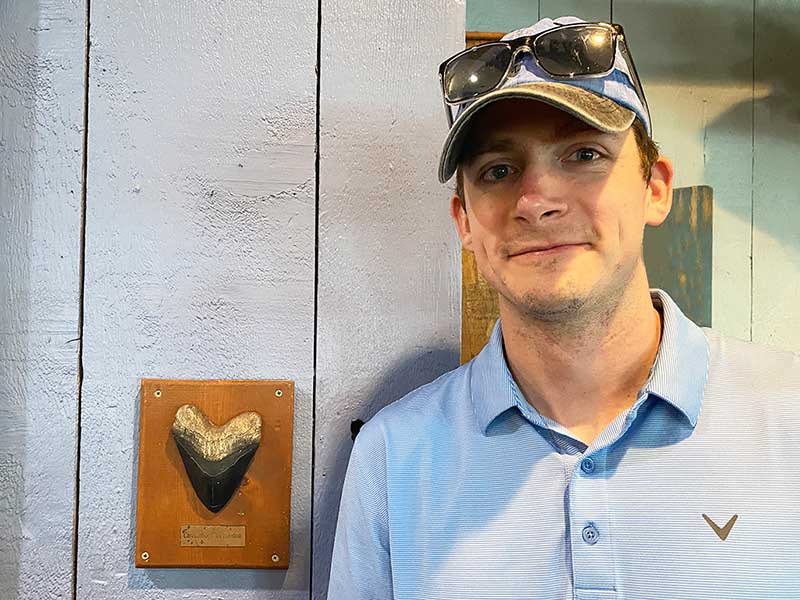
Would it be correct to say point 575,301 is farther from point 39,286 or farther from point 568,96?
point 39,286

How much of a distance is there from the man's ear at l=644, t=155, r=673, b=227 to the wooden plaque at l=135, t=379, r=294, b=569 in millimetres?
544

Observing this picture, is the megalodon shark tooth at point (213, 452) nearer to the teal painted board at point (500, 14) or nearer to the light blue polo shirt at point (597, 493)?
the light blue polo shirt at point (597, 493)

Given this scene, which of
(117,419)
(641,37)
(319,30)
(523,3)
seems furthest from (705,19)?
(117,419)

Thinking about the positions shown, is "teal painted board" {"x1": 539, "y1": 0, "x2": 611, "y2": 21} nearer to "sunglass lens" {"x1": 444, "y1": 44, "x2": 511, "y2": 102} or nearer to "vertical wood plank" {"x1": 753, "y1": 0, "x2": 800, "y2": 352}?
"vertical wood plank" {"x1": 753, "y1": 0, "x2": 800, "y2": 352}

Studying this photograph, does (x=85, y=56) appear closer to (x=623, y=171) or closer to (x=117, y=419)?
(x=117, y=419)

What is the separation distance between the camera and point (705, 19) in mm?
2031

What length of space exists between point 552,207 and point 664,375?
9.3 inches

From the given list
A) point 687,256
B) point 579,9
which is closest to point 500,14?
point 579,9

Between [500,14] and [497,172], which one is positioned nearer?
[497,172]

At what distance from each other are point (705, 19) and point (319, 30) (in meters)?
1.34

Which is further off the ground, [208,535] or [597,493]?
[597,493]

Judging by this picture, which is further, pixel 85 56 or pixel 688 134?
pixel 688 134

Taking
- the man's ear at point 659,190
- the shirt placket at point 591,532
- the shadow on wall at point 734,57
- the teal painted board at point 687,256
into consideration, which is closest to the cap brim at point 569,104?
the man's ear at point 659,190

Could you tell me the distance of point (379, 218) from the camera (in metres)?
1.11
